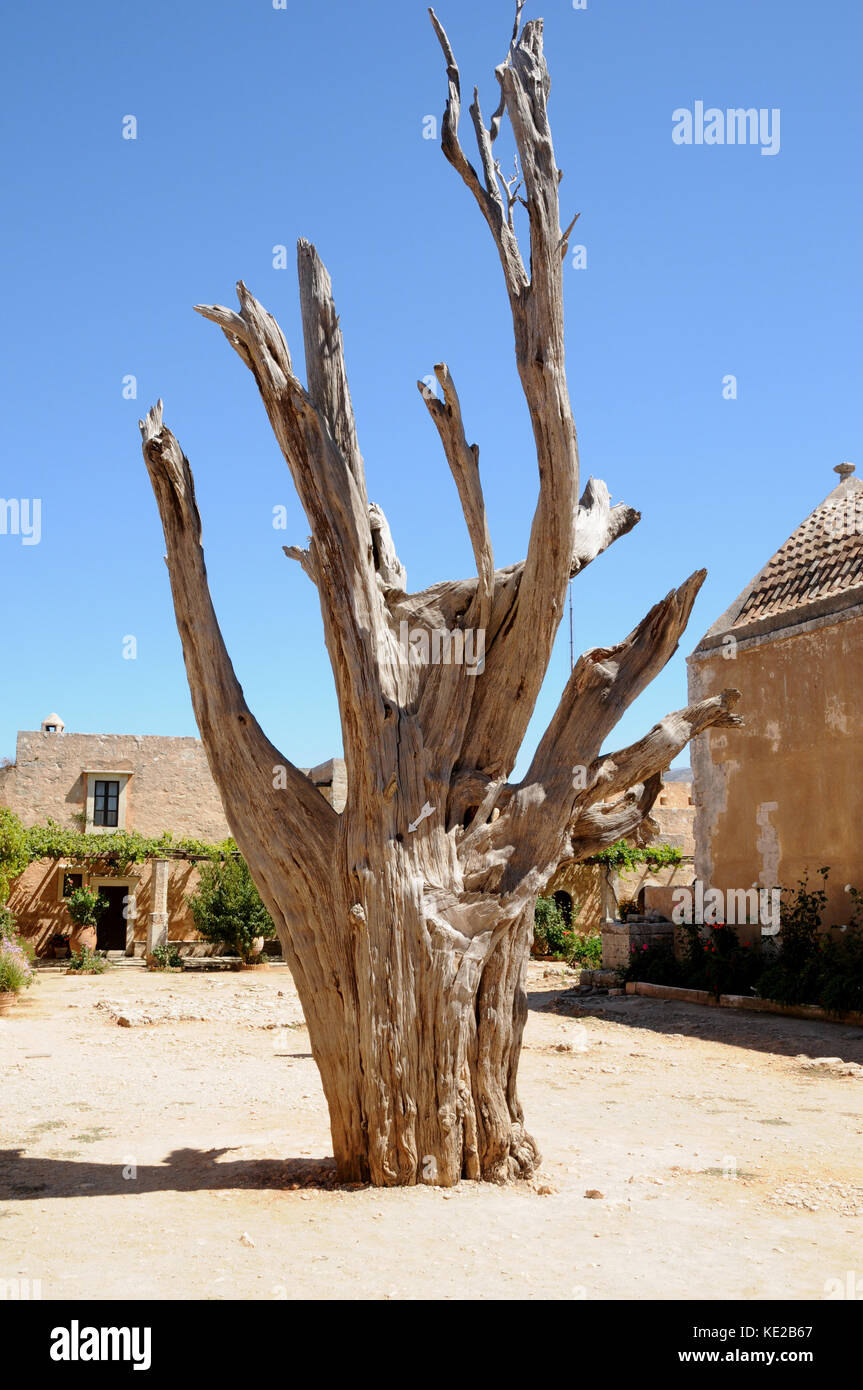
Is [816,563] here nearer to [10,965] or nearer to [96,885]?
[10,965]

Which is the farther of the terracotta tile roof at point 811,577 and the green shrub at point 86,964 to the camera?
the green shrub at point 86,964

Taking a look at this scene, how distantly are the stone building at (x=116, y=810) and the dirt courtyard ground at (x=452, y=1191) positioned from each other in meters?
15.2

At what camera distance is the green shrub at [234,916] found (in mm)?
23156

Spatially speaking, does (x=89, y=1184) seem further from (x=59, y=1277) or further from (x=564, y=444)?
(x=564, y=444)

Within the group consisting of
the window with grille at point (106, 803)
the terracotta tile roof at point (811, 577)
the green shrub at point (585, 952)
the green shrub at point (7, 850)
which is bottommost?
the green shrub at point (585, 952)

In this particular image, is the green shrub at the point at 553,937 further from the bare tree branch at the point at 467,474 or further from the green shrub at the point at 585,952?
the bare tree branch at the point at 467,474

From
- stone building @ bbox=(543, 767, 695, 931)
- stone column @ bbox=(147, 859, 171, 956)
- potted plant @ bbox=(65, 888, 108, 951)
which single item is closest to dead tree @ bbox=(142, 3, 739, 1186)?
stone building @ bbox=(543, 767, 695, 931)

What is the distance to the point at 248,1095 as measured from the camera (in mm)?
8383

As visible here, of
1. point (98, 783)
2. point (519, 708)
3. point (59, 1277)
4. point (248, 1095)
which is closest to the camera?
point (59, 1277)

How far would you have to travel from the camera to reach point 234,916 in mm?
23156

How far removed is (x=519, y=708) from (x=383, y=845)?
1209mm

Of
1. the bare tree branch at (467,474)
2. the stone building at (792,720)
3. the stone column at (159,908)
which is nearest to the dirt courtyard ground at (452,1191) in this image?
the stone building at (792,720)

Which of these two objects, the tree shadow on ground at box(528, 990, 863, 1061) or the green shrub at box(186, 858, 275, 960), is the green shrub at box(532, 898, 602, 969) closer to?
the green shrub at box(186, 858, 275, 960)
